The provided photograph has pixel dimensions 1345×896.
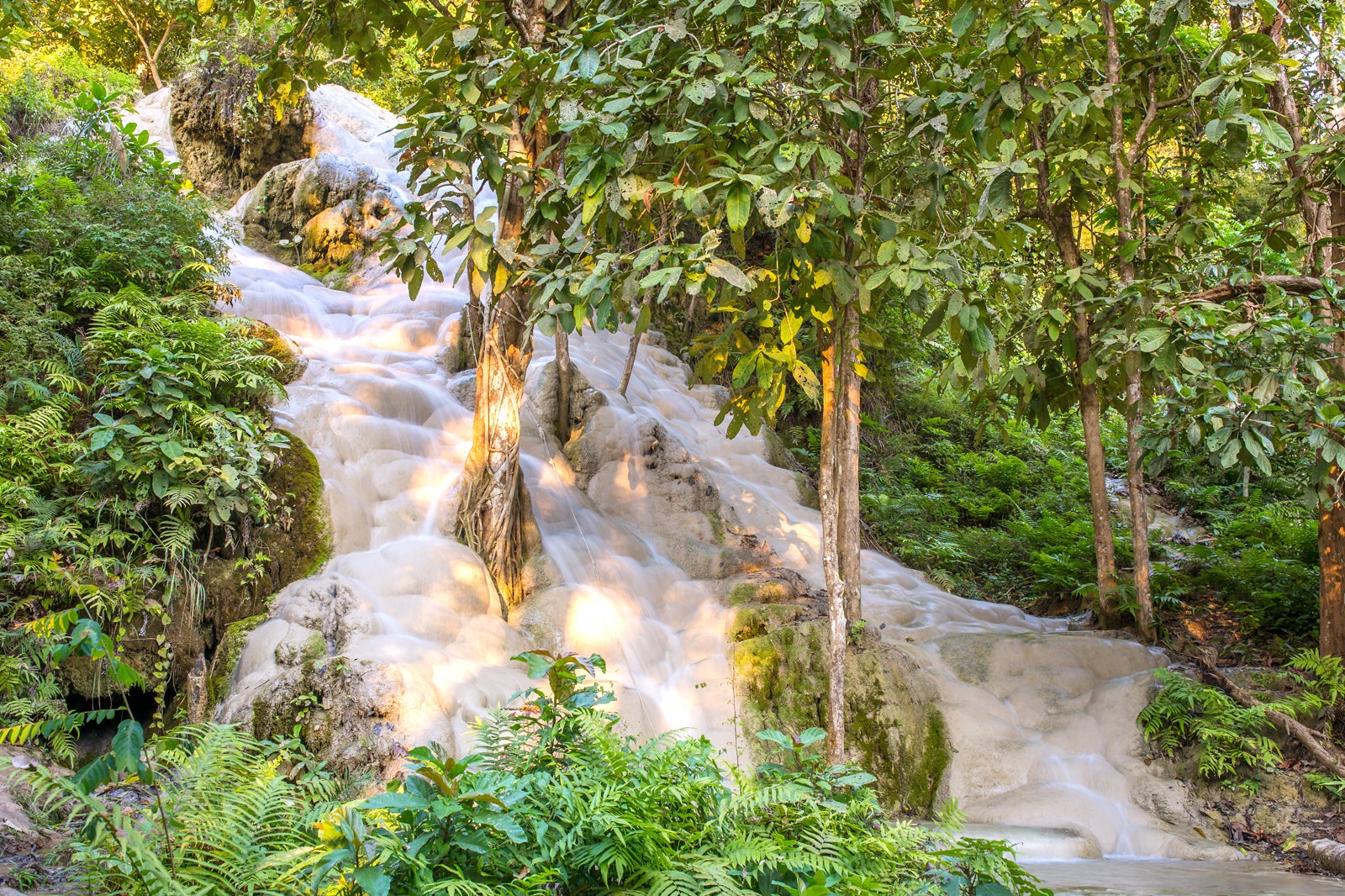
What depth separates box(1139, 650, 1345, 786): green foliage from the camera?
5633 millimetres

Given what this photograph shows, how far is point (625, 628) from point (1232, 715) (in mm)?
4326

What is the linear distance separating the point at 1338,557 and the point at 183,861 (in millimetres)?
7321

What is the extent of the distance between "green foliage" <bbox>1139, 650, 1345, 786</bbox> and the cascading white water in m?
0.24

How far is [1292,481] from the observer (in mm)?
9609

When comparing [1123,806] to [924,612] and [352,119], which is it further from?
[352,119]

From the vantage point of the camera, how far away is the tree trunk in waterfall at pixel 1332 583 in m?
6.07

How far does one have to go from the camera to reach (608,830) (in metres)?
2.44

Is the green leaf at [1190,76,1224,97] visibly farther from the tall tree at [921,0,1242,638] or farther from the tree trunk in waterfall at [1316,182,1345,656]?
the tree trunk in waterfall at [1316,182,1345,656]

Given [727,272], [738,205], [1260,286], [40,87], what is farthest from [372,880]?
[40,87]

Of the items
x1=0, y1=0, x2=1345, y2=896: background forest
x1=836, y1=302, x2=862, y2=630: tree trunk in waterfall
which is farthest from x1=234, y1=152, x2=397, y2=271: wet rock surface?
x1=836, y1=302, x2=862, y2=630: tree trunk in waterfall

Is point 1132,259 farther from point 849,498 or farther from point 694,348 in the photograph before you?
point 694,348

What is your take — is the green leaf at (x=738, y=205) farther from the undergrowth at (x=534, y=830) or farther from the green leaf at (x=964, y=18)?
the undergrowth at (x=534, y=830)

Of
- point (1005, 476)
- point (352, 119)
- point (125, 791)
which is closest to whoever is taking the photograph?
point (125, 791)

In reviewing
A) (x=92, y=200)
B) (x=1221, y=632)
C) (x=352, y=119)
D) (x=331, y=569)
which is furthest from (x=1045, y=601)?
(x=352, y=119)
